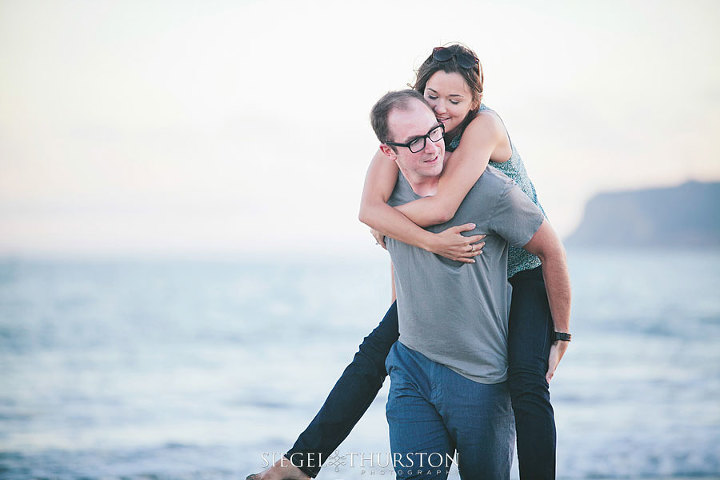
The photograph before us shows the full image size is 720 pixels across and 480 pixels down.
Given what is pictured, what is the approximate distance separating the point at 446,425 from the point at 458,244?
651 mm

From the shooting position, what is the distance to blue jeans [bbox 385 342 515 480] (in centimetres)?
242

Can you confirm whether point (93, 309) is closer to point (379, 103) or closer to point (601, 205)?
point (379, 103)

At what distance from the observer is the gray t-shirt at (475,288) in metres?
2.38

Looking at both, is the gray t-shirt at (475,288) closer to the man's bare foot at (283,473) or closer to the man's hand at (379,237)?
the man's hand at (379,237)

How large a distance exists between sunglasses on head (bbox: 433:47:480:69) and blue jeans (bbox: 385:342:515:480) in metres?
1.15

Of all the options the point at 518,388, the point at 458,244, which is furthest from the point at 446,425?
the point at 458,244

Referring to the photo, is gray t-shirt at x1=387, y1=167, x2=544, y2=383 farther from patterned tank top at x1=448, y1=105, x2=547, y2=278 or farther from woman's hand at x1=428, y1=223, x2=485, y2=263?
patterned tank top at x1=448, y1=105, x2=547, y2=278

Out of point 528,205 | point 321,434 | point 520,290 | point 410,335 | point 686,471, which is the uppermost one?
point 528,205

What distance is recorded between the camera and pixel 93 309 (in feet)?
99.6

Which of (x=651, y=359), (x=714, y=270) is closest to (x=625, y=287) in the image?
(x=714, y=270)

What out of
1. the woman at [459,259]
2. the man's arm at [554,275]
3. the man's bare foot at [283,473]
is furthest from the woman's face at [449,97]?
the man's bare foot at [283,473]

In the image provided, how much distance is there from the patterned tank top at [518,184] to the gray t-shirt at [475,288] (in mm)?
168

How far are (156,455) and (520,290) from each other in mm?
7042

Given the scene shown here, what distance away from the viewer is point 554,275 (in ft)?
8.25
